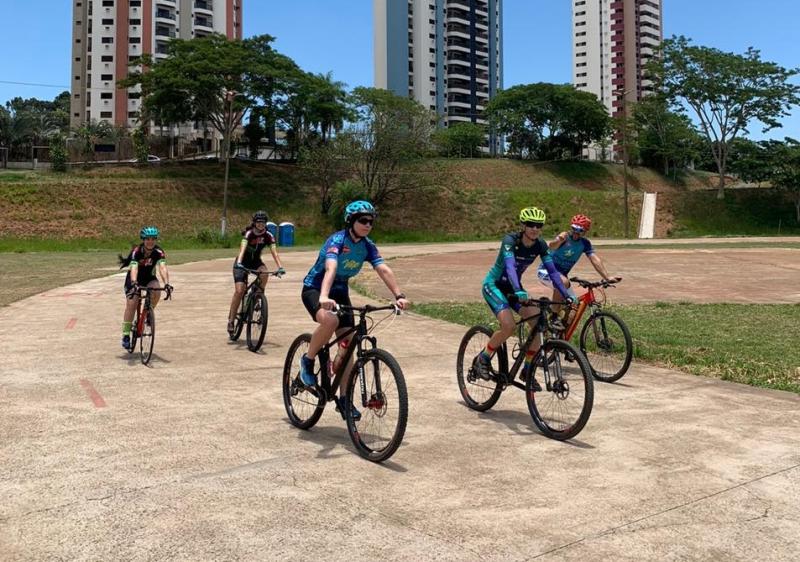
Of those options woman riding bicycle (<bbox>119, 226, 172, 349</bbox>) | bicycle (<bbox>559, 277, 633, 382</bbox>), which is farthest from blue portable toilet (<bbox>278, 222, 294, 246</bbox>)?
bicycle (<bbox>559, 277, 633, 382</bbox>)

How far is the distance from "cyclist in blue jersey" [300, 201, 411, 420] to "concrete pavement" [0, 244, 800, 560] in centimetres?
81

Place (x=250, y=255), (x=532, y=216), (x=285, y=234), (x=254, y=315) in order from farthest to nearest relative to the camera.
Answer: (x=285, y=234) < (x=250, y=255) < (x=254, y=315) < (x=532, y=216)

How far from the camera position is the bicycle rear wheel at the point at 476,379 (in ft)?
23.4

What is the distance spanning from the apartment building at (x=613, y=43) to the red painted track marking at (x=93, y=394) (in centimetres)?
14596

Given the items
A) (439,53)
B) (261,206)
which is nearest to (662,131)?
(261,206)

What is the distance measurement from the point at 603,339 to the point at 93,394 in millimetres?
6024

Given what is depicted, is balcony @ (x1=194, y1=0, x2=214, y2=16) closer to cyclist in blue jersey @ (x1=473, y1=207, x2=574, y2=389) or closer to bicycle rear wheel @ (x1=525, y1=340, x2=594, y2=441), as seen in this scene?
cyclist in blue jersey @ (x1=473, y1=207, x2=574, y2=389)

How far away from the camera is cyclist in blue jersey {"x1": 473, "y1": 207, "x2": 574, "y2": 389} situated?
6934mm

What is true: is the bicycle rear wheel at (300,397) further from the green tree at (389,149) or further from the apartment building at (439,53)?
the apartment building at (439,53)

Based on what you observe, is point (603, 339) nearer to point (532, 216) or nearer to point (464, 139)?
point (532, 216)

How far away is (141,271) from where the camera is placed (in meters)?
10.2

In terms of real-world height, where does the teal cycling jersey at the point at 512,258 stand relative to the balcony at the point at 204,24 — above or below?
below

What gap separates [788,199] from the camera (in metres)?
69.9

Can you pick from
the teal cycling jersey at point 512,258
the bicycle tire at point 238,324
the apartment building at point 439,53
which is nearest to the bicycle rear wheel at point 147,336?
the bicycle tire at point 238,324
